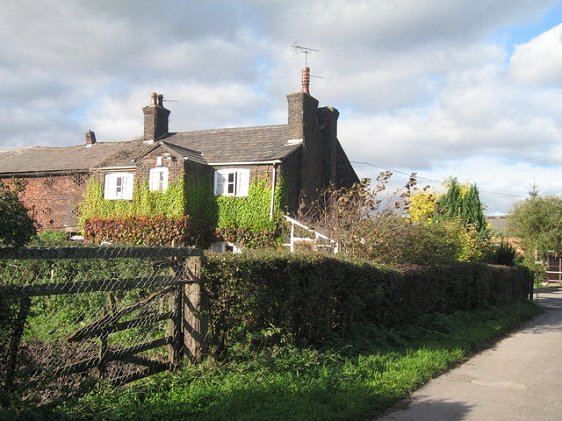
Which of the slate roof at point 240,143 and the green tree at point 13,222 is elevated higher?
the slate roof at point 240,143

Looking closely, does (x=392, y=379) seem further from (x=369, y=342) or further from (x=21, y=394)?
(x=21, y=394)

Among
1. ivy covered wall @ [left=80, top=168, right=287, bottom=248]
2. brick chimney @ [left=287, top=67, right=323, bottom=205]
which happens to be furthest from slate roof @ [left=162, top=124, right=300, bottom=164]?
ivy covered wall @ [left=80, top=168, right=287, bottom=248]

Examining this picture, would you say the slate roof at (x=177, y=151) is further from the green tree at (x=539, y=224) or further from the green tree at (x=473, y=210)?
the green tree at (x=539, y=224)

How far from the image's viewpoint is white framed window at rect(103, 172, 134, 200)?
89.1 ft

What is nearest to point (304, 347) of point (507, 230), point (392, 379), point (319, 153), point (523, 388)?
point (392, 379)

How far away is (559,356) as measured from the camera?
35.8 feet

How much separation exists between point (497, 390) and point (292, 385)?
326 cm

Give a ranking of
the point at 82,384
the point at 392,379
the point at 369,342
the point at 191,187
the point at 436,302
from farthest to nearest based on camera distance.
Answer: the point at 191,187 < the point at 436,302 < the point at 369,342 < the point at 392,379 < the point at 82,384

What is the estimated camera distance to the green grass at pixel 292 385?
218 inches

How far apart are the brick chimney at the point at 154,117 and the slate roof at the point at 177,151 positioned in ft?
2.13

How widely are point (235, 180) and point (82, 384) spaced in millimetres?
20850

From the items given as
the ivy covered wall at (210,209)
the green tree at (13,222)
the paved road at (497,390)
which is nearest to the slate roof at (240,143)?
the ivy covered wall at (210,209)

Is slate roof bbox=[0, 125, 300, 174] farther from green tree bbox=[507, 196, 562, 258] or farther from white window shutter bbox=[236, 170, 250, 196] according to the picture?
green tree bbox=[507, 196, 562, 258]

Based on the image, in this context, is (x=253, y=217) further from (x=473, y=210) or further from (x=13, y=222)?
(x=13, y=222)
